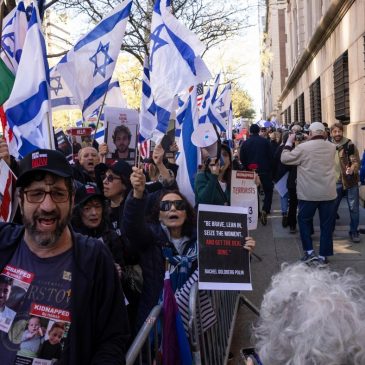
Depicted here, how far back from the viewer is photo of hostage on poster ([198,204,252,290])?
3562mm

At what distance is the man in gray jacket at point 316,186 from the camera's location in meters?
6.90

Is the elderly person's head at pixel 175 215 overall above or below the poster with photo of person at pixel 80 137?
below

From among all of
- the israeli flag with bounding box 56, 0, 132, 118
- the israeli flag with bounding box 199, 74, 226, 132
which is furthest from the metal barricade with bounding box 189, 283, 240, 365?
the israeli flag with bounding box 199, 74, 226, 132

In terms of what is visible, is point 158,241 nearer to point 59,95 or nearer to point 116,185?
point 116,185

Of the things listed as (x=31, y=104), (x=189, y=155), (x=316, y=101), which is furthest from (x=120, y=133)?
(x=316, y=101)

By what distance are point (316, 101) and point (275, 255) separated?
14.6 m

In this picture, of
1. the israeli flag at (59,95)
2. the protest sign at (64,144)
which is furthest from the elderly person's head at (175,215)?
the protest sign at (64,144)

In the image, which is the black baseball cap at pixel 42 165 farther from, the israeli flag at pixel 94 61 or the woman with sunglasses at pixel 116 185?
the israeli flag at pixel 94 61

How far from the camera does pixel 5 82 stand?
473 centimetres

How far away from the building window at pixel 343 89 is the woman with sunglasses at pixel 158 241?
11.2m

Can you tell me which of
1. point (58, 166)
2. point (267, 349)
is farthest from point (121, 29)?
point (267, 349)

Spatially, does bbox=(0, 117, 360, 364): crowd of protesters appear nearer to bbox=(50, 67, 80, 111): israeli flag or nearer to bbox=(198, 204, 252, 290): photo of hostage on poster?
bbox=(198, 204, 252, 290): photo of hostage on poster

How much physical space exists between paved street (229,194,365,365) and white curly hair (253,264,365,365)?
279 centimetres

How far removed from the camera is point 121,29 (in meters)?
5.37
